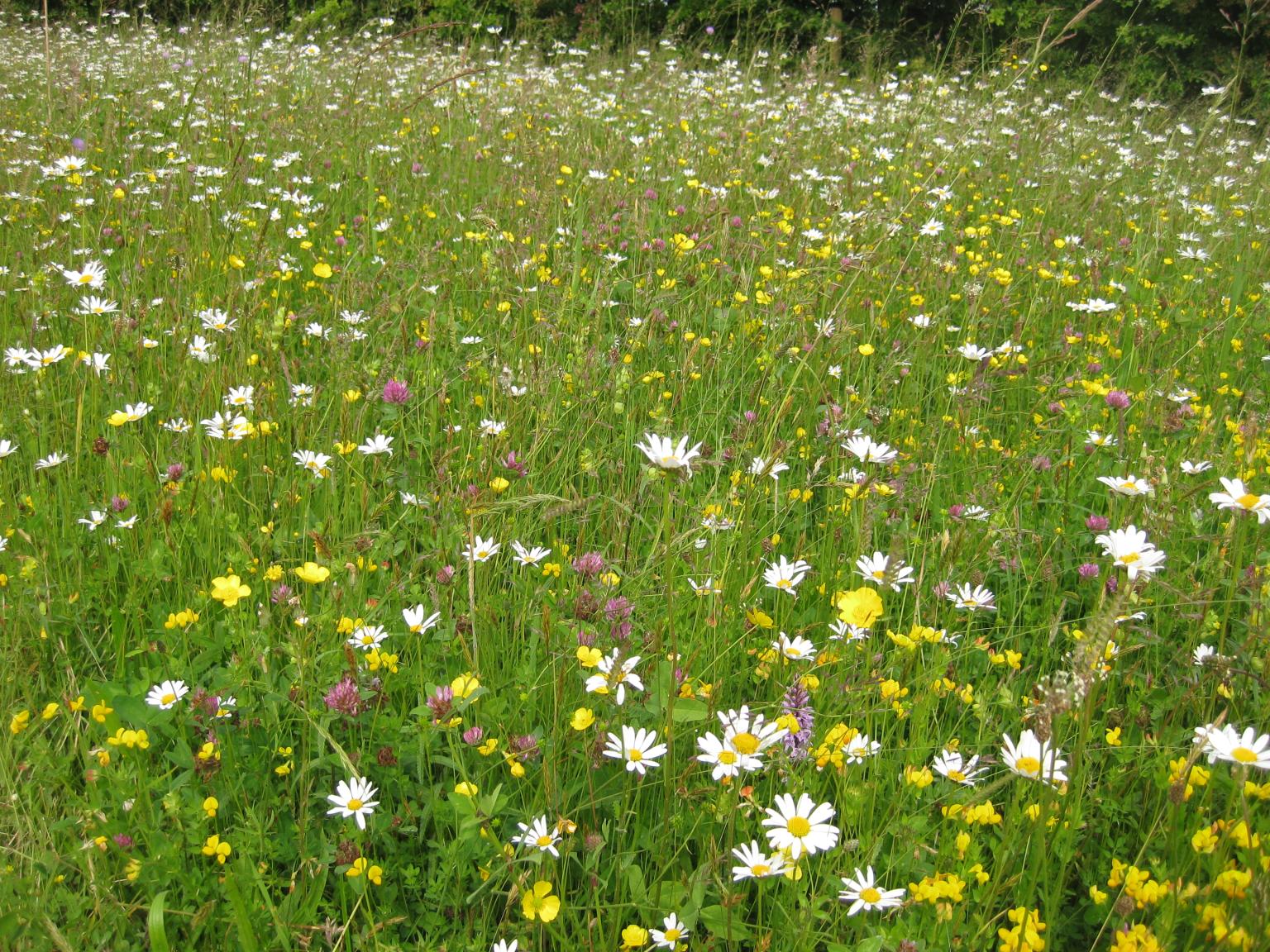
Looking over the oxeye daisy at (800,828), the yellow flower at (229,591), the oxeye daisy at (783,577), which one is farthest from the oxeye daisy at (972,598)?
the yellow flower at (229,591)

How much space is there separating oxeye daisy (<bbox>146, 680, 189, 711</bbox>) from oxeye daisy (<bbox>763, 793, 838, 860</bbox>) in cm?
96

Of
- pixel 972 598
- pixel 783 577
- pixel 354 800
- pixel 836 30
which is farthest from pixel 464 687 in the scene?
pixel 836 30

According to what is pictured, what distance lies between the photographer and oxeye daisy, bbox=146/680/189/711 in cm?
147

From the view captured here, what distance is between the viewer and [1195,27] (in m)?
10.3

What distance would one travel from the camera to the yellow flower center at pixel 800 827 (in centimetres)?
123

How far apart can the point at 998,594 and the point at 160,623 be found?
5.78 feet

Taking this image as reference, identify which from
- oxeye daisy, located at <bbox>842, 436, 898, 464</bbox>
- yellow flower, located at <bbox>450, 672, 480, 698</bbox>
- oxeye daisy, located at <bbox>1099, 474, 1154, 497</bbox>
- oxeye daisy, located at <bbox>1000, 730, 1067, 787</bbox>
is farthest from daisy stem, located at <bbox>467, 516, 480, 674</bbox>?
oxeye daisy, located at <bbox>1099, 474, 1154, 497</bbox>

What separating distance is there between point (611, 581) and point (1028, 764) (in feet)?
2.41

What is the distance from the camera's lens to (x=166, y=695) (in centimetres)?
148

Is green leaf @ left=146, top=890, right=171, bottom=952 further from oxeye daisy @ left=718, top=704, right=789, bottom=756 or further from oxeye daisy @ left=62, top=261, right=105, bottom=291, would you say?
oxeye daisy @ left=62, top=261, right=105, bottom=291

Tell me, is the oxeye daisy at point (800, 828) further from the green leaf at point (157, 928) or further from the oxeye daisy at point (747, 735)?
the green leaf at point (157, 928)

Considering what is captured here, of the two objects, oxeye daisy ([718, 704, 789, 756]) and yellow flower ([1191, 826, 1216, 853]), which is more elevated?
oxeye daisy ([718, 704, 789, 756])

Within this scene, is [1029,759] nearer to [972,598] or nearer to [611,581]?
[972,598]

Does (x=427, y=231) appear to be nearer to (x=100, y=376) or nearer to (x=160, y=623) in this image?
(x=100, y=376)
